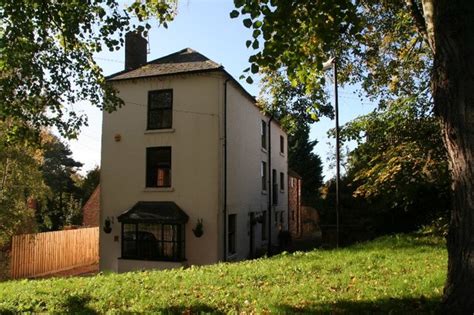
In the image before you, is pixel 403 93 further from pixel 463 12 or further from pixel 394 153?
pixel 463 12

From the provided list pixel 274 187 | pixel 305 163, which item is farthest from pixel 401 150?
pixel 305 163

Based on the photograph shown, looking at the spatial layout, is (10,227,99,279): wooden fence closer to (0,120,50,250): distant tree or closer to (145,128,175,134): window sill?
(0,120,50,250): distant tree

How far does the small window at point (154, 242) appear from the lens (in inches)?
734

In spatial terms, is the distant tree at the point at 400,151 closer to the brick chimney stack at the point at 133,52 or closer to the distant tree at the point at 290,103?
the distant tree at the point at 290,103

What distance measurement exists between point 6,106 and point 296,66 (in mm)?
A: 5260

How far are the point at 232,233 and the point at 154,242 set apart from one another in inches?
145

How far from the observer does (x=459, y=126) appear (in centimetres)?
381

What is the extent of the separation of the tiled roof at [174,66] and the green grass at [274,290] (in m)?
11.6

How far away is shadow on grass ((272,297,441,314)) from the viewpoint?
497cm

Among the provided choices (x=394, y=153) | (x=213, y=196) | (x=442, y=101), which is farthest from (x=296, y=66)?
(x=213, y=196)

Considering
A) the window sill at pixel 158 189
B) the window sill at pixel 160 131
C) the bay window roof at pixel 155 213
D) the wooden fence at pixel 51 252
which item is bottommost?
the wooden fence at pixel 51 252

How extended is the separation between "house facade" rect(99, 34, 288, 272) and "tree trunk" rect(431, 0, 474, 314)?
597 inches

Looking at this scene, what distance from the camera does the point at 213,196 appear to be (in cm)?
1881

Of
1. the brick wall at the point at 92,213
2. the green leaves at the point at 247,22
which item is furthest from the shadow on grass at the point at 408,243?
the brick wall at the point at 92,213
